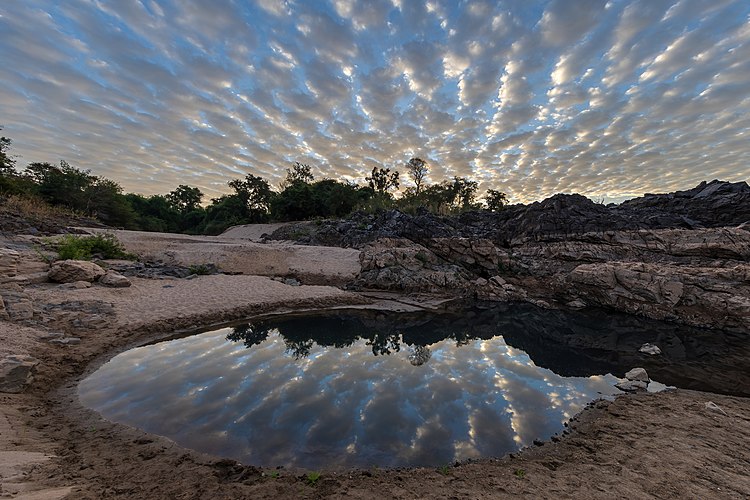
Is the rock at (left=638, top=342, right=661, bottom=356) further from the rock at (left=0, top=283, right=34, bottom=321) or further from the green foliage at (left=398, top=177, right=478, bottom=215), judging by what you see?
the green foliage at (left=398, top=177, right=478, bottom=215)

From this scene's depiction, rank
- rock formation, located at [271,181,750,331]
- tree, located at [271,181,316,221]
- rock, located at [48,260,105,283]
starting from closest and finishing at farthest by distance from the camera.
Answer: rock, located at [48,260,105,283], rock formation, located at [271,181,750,331], tree, located at [271,181,316,221]

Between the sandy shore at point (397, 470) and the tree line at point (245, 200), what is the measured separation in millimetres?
40950

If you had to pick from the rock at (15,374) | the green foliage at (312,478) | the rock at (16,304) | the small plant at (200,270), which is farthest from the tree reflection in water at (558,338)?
the small plant at (200,270)

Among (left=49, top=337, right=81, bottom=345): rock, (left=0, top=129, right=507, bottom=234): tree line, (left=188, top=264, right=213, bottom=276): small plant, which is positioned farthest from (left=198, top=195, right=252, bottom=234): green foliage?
(left=49, top=337, right=81, bottom=345): rock

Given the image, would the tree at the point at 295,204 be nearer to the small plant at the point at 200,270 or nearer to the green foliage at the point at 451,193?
the green foliage at the point at 451,193

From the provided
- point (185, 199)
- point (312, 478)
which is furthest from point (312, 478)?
point (185, 199)

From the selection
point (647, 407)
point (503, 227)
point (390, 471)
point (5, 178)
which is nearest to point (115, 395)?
point (390, 471)

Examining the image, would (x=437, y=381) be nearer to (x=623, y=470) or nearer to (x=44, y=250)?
(x=623, y=470)

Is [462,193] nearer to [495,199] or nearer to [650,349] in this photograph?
[495,199]

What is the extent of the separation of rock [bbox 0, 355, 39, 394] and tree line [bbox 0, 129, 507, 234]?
4017cm

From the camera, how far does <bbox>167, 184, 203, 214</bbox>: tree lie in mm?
78125

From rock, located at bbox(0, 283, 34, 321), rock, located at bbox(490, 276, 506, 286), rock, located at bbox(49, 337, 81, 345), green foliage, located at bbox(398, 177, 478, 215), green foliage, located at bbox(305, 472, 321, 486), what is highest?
green foliage, located at bbox(398, 177, 478, 215)

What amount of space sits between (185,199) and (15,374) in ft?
286

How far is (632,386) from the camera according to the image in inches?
329
